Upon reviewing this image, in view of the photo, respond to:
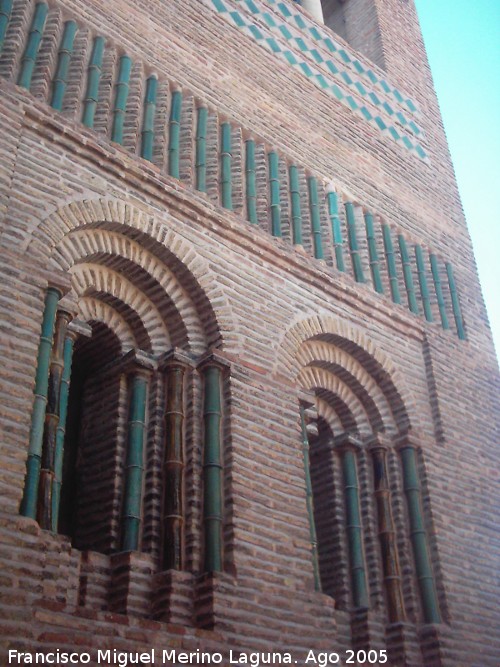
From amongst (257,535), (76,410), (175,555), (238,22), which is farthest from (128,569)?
(238,22)

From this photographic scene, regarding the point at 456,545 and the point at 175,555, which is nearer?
the point at 175,555

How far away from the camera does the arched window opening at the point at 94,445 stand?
5.24 meters

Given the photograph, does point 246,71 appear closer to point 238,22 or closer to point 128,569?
point 238,22

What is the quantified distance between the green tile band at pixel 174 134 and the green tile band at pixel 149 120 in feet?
0.54

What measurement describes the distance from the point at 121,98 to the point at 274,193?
150 centimetres

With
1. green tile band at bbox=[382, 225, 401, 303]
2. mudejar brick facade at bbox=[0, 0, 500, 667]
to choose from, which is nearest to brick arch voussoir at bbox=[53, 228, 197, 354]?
mudejar brick facade at bbox=[0, 0, 500, 667]

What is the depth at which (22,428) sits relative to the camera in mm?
4430

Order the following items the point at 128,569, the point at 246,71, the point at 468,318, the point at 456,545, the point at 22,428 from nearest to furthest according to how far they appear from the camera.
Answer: the point at 22,428, the point at 128,569, the point at 456,545, the point at 246,71, the point at 468,318

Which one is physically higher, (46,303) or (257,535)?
(46,303)

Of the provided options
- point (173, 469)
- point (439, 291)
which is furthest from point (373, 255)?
point (173, 469)

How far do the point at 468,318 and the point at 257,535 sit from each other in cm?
420

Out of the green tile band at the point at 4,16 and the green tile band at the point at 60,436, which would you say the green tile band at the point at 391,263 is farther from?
the green tile band at the point at 4,16

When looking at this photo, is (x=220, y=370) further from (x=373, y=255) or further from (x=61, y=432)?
(x=373, y=255)

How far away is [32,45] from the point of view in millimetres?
6070
